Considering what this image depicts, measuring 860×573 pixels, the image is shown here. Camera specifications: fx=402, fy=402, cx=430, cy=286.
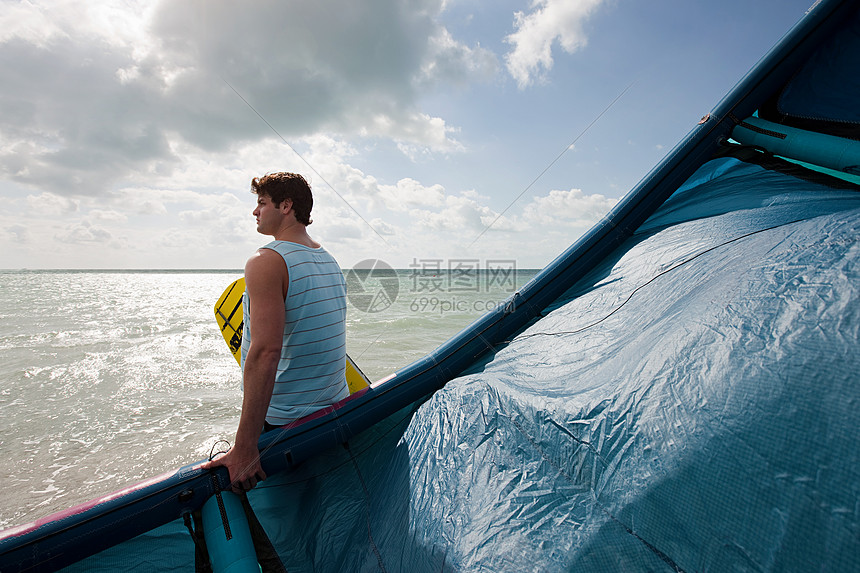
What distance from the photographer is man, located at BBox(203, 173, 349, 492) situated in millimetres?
1467

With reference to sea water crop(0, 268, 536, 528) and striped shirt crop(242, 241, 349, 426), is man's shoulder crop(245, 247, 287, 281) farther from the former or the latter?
sea water crop(0, 268, 536, 528)

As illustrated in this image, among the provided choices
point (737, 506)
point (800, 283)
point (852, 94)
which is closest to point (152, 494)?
point (737, 506)

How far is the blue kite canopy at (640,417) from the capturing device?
2.78 ft

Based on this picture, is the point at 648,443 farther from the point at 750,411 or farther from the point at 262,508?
the point at 262,508

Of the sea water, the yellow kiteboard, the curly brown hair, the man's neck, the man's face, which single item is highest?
the curly brown hair

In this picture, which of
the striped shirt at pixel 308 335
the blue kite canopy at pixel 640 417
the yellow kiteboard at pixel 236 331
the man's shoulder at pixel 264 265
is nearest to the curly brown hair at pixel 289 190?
the striped shirt at pixel 308 335

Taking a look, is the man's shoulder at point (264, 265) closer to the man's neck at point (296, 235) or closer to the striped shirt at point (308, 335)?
the striped shirt at point (308, 335)

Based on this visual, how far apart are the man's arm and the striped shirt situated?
77mm

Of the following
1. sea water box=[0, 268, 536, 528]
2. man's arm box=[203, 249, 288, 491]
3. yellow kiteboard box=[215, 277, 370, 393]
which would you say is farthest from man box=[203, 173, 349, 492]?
sea water box=[0, 268, 536, 528]

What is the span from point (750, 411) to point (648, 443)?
236 mm

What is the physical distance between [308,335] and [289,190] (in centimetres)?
65

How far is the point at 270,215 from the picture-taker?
5.83ft

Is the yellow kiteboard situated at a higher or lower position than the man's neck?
lower

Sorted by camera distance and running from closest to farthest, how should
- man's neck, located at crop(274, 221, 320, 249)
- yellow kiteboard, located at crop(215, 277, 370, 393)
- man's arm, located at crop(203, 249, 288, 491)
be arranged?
1. man's arm, located at crop(203, 249, 288, 491)
2. man's neck, located at crop(274, 221, 320, 249)
3. yellow kiteboard, located at crop(215, 277, 370, 393)
